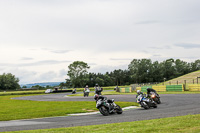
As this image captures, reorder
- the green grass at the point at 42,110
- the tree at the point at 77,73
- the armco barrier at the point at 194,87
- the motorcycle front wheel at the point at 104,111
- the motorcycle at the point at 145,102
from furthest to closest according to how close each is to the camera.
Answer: the tree at the point at 77,73, the armco barrier at the point at 194,87, the motorcycle at the point at 145,102, the green grass at the point at 42,110, the motorcycle front wheel at the point at 104,111

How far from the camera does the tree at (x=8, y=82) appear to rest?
14038 centimetres

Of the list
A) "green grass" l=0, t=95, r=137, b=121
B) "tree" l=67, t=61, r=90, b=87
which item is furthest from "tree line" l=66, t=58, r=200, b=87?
"green grass" l=0, t=95, r=137, b=121

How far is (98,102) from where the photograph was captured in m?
16.7

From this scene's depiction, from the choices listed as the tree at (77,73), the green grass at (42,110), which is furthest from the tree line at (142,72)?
the green grass at (42,110)

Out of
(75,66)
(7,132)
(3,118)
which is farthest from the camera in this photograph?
(75,66)

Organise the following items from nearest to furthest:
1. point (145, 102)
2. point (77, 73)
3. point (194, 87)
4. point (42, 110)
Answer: point (145, 102)
point (42, 110)
point (194, 87)
point (77, 73)

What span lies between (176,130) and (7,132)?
696cm

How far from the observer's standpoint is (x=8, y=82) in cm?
14162

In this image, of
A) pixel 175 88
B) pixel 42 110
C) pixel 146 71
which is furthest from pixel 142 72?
A: pixel 42 110

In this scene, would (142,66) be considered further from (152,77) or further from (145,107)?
(145,107)

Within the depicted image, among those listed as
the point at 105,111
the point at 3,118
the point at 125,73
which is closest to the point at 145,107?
the point at 105,111

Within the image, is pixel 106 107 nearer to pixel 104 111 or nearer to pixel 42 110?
pixel 104 111

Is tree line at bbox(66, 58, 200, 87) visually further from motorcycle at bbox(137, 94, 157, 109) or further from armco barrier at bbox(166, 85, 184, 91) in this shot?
motorcycle at bbox(137, 94, 157, 109)

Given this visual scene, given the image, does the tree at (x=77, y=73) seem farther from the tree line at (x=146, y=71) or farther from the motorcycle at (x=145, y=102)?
the motorcycle at (x=145, y=102)
